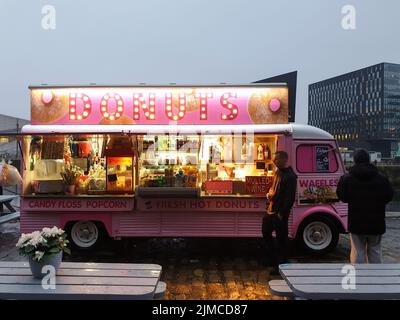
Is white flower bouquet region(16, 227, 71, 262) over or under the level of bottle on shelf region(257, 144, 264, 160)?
under

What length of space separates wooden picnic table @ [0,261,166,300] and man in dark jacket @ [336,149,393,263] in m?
2.52

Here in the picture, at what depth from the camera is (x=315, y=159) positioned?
7609 millimetres

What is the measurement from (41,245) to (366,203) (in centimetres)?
364

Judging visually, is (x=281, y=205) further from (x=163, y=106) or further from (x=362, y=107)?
(x=362, y=107)

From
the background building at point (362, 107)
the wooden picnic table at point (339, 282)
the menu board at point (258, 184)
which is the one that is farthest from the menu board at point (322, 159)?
the background building at point (362, 107)

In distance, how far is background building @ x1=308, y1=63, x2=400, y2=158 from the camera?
9338cm

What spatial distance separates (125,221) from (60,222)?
1.20 meters

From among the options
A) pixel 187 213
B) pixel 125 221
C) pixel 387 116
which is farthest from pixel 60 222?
pixel 387 116

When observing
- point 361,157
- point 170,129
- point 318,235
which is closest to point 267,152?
point 318,235

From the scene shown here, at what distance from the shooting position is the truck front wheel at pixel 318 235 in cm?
748

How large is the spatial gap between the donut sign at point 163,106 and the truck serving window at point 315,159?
0.69 metres

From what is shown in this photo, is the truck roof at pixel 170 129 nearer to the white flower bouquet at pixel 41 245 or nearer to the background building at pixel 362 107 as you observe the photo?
the white flower bouquet at pixel 41 245

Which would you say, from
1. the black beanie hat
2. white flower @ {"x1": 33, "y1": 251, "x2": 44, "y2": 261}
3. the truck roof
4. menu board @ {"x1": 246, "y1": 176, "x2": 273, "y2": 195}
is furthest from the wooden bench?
the truck roof

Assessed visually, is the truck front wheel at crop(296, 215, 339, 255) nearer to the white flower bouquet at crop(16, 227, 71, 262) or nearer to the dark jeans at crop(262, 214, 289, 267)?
the dark jeans at crop(262, 214, 289, 267)
